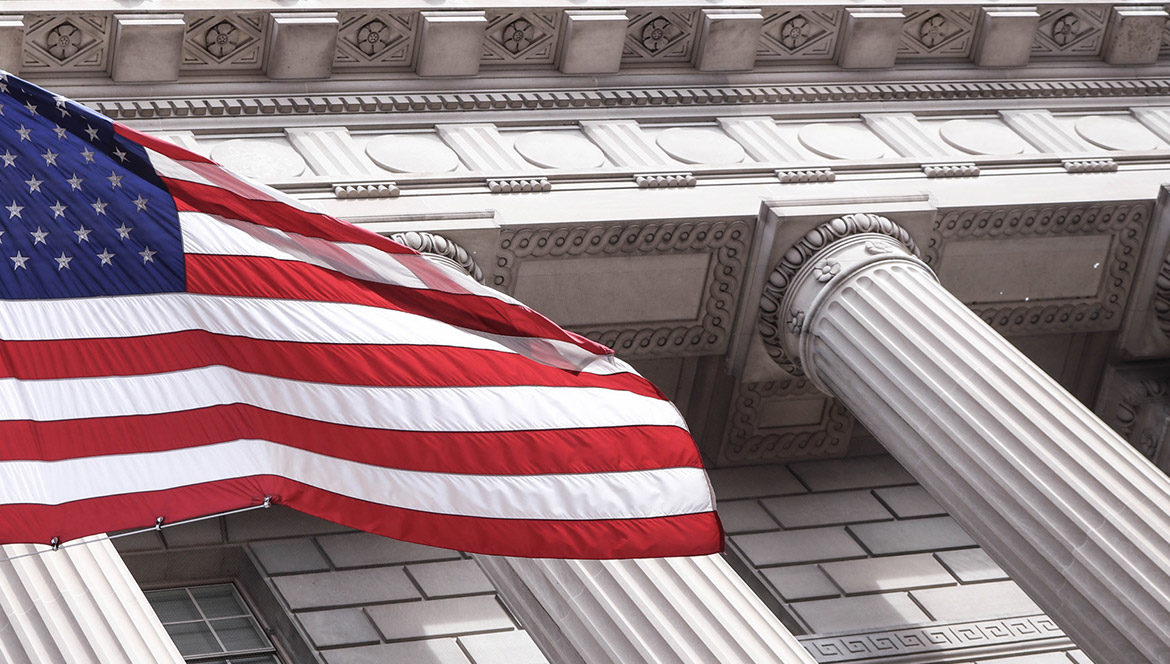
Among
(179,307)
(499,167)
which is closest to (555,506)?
(179,307)

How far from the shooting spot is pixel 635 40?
1931 cm

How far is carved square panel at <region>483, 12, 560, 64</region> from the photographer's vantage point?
18500mm

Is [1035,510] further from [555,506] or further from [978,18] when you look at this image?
[978,18]

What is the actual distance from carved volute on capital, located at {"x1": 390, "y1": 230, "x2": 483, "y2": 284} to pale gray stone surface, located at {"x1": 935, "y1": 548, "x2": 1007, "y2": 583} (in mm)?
7082

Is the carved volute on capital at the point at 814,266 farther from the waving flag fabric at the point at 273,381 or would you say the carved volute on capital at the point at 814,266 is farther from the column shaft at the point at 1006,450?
the waving flag fabric at the point at 273,381

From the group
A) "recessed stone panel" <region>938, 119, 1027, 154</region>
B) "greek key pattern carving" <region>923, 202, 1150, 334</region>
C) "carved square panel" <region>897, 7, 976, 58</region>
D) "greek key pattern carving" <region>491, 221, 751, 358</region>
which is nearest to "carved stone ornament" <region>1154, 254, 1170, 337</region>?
"greek key pattern carving" <region>923, 202, 1150, 334</region>

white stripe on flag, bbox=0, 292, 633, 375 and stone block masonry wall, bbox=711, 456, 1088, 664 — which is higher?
white stripe on flag, bbox=0, 292, 633, 375

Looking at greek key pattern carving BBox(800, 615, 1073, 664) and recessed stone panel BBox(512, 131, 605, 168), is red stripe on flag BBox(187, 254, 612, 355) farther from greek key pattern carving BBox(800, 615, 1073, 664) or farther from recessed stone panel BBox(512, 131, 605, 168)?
greek key pattern carving BBox(800, 615, 1073, 664)

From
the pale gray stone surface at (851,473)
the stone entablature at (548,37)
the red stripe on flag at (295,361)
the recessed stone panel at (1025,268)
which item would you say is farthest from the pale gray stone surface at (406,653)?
the recessed stone panel at (1025,268)

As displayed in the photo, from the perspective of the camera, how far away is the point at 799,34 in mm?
20047

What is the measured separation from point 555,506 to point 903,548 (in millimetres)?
10583

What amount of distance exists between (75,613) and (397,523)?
9.29 ft

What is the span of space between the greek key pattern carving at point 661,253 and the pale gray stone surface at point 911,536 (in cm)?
330

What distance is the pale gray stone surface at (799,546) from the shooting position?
19.0m
